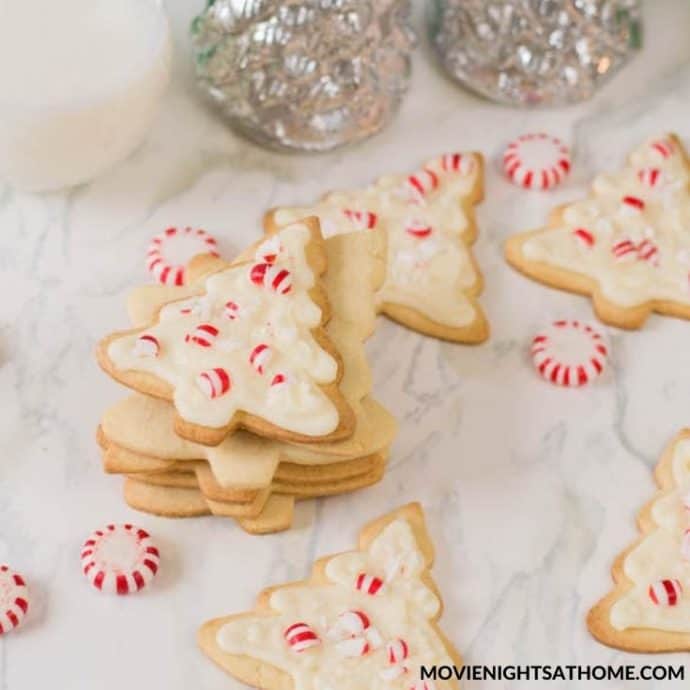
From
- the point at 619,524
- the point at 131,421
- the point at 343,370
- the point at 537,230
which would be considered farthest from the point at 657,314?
the point at 131,421

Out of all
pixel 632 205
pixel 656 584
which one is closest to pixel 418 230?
pixel 632 205

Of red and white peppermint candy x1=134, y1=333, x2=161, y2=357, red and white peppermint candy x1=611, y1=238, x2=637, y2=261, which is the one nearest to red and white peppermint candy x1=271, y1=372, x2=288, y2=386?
red and white peppermint candy x1=134, y1=333, x2=161, y2=357

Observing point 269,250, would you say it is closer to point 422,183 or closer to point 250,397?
point 250,397

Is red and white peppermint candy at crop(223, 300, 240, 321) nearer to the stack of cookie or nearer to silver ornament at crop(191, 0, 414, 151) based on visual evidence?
the stack of cookie

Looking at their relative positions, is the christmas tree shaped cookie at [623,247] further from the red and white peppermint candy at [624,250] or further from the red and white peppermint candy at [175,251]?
the red and white peppermint candy at [175,251]

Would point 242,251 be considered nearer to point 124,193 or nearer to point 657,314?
point 124,193

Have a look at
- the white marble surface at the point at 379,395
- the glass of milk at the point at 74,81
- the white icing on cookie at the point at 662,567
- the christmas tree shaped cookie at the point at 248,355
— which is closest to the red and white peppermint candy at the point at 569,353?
the white marble surface at the point at 379,395
